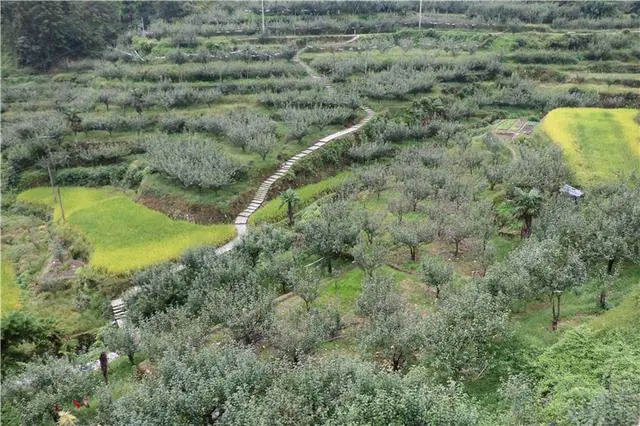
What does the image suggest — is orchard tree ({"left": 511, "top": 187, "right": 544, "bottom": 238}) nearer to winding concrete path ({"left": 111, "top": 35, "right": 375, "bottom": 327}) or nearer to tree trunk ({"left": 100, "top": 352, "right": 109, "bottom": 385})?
winding concrete path ({"left": 111, "top": 35, "right": 375, "bottom": 327})

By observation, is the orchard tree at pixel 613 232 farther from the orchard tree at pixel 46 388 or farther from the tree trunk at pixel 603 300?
the orchard tree at pixel 46 388

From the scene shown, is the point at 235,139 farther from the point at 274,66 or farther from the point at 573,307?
the point at 573,307

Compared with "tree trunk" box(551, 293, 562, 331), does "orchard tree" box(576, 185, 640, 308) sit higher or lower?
higher

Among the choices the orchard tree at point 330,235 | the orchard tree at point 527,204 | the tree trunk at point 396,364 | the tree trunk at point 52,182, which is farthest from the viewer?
the tree trunk at point 52,182

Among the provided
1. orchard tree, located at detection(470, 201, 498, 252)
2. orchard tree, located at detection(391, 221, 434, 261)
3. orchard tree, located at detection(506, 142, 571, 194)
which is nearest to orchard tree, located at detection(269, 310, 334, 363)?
orchard tree, located at detection(391, 221, 434, 261)

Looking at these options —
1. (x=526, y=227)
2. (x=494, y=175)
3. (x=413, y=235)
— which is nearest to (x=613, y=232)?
(x=526, y=227)

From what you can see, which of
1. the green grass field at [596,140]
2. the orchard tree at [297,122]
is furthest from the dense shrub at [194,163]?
the green grass field at [596,140]
